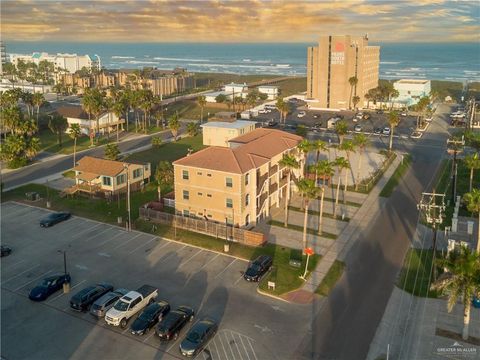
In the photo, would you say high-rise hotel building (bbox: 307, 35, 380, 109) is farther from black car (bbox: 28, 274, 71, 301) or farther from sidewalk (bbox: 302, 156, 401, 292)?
black car (bbox: 28, 274, 71, 301)

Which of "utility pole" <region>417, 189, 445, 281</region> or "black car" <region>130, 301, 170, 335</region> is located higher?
"utility pole" <region>417, 189, 445, 281</region>

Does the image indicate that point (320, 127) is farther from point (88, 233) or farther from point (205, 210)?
point (88, 233)

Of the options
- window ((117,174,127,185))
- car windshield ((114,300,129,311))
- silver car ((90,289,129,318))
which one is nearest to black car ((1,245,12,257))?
silver car ((90,289,129,318))

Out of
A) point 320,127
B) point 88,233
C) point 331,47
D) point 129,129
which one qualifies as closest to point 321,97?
point 331,47

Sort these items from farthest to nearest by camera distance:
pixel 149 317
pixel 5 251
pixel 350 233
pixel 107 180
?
1. pixel 107 180
2. pixel 350 233
3. pixel 5 251
4. pixel 149 317

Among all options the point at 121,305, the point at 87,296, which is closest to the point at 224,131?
the point at 87,296

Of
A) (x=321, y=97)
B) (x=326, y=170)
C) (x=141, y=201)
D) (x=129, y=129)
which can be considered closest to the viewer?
(x=326, y=170)

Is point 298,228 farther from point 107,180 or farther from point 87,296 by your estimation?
point 107,180
